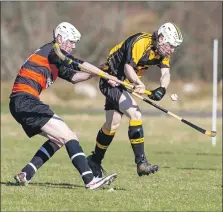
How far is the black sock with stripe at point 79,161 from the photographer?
9.77 metres

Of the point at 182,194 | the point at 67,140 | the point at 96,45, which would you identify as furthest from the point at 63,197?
the point at 96,45

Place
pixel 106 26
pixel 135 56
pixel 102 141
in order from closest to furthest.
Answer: pixel 135 56
pixel 102 141
pixel 106 26

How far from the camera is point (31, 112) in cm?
980

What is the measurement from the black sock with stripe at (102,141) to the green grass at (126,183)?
445mm

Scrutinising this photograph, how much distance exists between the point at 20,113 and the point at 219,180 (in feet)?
12.2

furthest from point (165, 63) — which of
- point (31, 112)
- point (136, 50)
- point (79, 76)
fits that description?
point (31, 112)

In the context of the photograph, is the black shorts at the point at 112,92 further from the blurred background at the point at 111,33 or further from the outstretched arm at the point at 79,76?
the blurred background at the point at 111,33

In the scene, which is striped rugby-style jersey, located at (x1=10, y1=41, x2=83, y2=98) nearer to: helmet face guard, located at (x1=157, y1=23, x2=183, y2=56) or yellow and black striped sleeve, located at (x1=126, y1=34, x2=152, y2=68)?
yellow and black striped sleeve, located at (x1=126, y1=34, x2=152, y2=68)

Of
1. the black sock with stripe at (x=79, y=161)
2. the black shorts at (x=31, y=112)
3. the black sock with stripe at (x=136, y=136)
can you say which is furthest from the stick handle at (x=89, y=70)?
the black sock with stripe at (x=79, y=161)

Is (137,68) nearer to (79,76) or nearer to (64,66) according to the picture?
(79,76)

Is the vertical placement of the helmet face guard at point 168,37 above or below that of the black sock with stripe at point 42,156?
above

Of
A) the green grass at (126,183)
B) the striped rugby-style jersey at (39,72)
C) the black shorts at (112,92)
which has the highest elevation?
the striped rugby-style jersey at (39,72)

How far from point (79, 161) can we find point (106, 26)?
35445 mm

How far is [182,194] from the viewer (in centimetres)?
1037
